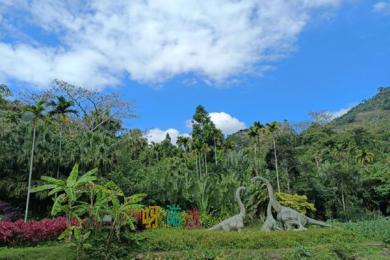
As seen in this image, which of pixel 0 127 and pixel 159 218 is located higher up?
pixel 0 127

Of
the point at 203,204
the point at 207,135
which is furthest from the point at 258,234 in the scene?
the point at 207,135

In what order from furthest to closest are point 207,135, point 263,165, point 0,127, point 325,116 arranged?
point 325,116
point 207,135
point 263,165
point 0,127

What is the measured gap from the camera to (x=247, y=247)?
9734 mm

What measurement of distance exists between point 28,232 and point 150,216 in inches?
164

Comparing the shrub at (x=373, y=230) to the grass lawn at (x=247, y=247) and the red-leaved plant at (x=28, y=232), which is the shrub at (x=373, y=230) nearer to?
the grass lawn at (x=247, y=247)

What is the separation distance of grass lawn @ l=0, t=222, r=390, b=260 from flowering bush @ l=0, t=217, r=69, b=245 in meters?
0.82

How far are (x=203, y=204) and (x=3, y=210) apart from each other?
820 cm

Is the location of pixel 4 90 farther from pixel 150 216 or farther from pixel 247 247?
pixel 247 247

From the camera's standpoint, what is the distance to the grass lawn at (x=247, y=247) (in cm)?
865

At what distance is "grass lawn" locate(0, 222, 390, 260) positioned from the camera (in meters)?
8.65

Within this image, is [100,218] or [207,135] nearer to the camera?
[100,218]

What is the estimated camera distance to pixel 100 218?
912 centimetres

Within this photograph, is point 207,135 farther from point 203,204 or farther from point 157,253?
point 157,253

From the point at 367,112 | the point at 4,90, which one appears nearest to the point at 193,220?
the point at 4,90
